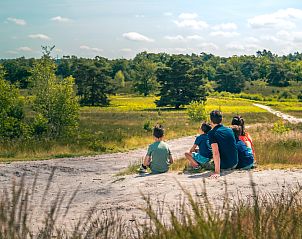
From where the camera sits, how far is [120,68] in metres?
146

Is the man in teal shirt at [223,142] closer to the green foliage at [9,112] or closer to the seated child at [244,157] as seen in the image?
the seated child at [244,157]

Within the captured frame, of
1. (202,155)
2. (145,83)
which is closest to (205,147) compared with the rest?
(202,155)

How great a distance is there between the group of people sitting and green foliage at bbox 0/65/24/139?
13.8 meters

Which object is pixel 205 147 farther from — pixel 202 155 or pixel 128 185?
pixel 128 185

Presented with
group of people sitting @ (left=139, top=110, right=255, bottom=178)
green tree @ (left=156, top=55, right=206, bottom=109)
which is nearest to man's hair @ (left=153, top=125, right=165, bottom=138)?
group of people sitting @ (left=139, top=110, right=255, bottom=178)

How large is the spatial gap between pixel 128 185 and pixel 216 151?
2.13 meters

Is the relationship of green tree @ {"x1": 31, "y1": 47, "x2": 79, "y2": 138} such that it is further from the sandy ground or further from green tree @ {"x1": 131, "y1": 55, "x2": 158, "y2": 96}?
green tree @ {"x1": 131, "y1": 55, "x2": 158, "y2": 96}

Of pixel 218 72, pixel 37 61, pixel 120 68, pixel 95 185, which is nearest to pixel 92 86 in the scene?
pixel 218 72

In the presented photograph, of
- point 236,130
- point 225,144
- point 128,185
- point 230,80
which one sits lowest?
point 128,185

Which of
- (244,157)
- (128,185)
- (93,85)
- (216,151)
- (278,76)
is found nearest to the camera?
(216,151)

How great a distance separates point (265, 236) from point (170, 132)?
27.3 meters

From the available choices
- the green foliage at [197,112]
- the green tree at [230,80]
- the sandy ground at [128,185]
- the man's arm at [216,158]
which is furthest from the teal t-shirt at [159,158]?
the green tree at [230,80]

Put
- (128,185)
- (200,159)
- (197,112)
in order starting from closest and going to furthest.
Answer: (128,185) < (200,159) < (197,112)

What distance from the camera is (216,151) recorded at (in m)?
9.82
